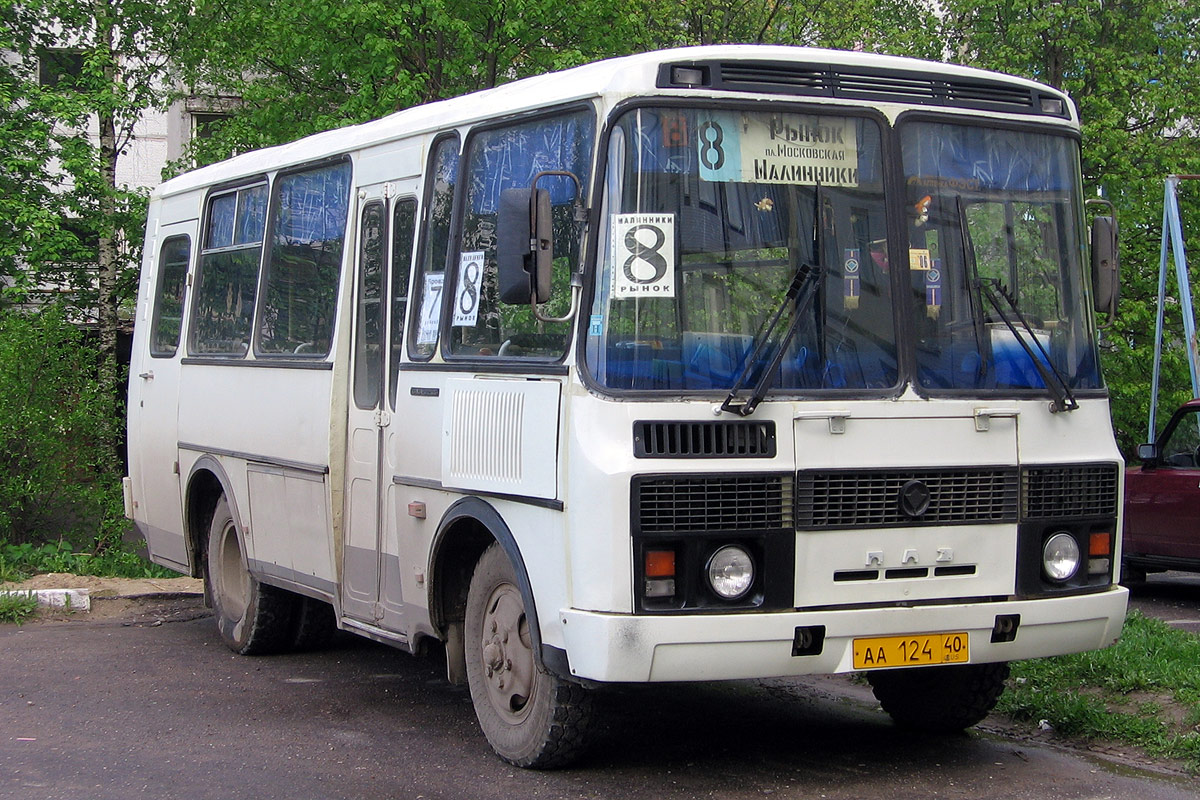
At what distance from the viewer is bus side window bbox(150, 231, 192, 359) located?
11.2 metres

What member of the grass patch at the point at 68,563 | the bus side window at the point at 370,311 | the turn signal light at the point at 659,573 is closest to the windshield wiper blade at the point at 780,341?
the turn signal light at the point at 659,573

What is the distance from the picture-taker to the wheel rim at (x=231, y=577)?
1037 cm

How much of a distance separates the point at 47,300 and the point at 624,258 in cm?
1285

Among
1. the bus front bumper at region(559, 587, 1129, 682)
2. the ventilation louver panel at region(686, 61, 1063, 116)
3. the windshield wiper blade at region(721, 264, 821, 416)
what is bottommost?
the bus front bumper at region(559, 587, 1129, 682)

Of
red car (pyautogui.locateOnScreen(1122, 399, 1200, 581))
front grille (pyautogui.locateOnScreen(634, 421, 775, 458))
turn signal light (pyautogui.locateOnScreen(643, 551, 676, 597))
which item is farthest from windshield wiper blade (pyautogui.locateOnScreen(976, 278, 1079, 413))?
red car (pyautogui.locateOnScreen(1122, 399, 1200, 581))

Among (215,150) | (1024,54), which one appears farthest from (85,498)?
(1024,54)

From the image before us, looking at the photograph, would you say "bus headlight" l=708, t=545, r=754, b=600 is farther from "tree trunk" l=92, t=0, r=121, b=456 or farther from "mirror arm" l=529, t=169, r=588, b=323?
"tree trunk" l=92, t=0, r=121, b=456

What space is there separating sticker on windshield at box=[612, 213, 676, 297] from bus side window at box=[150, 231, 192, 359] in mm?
5778

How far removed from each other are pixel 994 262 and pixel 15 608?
7.98 meters

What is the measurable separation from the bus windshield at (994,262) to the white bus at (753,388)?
0.6 inches

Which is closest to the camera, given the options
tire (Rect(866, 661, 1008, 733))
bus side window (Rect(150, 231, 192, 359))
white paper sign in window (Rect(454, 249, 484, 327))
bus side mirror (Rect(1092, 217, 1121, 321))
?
bus side mirror (Rect(1092, 217, 1121, 321))

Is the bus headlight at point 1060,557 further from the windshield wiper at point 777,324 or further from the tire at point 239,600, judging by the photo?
the tire at point 239,600

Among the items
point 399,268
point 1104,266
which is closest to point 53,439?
point 399,268

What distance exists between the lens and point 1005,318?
6.69 metres
